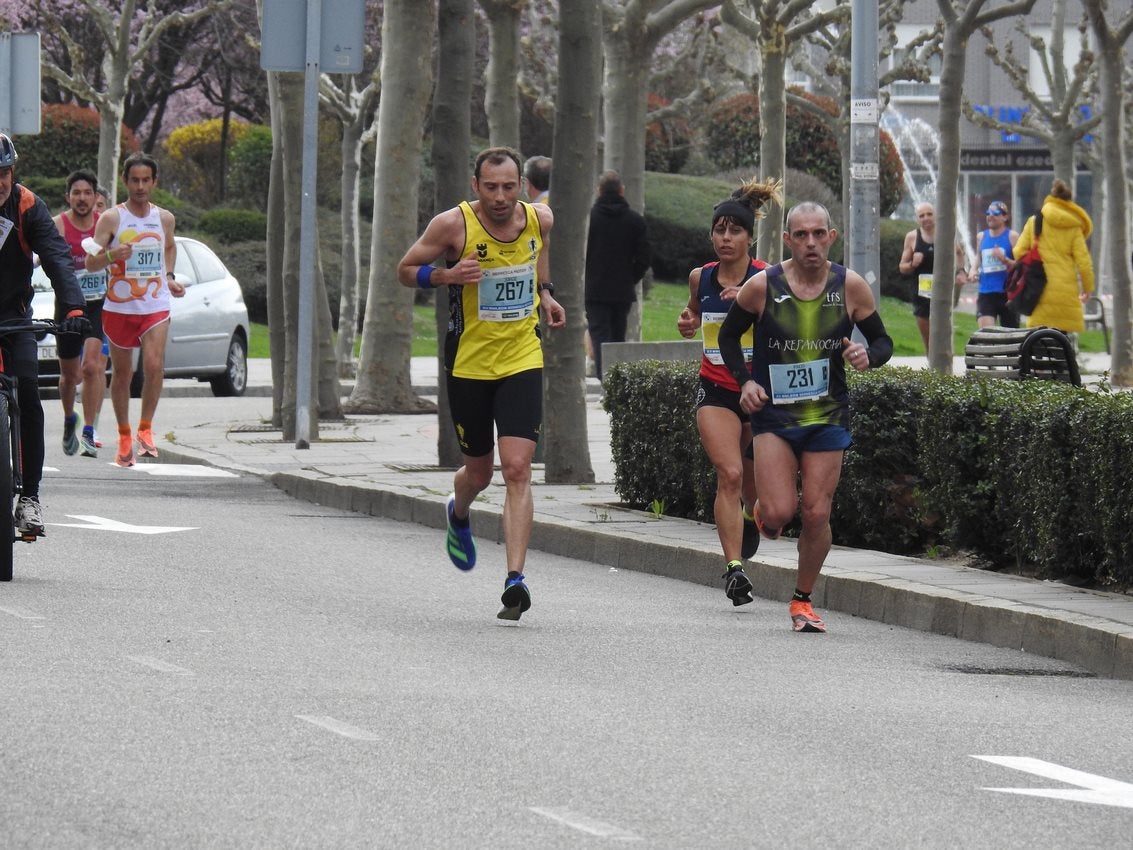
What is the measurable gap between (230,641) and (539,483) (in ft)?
20.4

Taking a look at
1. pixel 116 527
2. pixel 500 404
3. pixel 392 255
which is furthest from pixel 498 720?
pixel 392 255

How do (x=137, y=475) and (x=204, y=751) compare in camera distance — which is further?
(x=137, y=475)

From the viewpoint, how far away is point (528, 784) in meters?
5.80

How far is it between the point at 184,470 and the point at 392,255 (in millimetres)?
5264

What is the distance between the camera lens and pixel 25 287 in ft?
33.4

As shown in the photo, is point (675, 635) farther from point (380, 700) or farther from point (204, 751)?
point (204, 751)

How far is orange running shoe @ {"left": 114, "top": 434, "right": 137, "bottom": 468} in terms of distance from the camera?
15.9m

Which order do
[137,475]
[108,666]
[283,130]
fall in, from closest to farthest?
[108,666] → [137,475] → [283,130]

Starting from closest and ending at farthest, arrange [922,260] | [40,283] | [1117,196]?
[40,283], [1117,196], [922,260]

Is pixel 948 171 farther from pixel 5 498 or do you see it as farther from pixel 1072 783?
pixel 1072 783

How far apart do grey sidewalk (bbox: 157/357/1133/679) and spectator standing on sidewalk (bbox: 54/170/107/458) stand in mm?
611

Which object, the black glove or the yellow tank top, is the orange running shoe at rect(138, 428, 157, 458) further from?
the yellow tank top

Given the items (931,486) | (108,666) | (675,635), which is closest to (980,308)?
(931,486)

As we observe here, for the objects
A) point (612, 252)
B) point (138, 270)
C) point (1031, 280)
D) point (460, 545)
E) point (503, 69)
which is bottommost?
point (460, 545)
